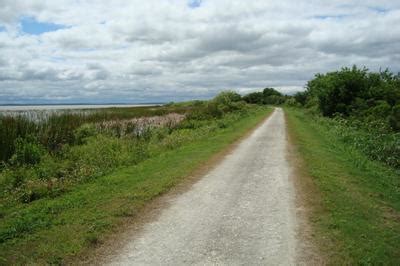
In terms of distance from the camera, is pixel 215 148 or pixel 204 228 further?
pixel 215 148

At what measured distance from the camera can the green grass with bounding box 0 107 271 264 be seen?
5.89m

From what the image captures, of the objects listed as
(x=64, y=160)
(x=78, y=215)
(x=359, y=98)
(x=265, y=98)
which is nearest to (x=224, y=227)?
(x=78, y=215)

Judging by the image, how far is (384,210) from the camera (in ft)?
26.9

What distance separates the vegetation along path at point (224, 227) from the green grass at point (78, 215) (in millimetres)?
687

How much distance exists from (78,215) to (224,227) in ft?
9.60

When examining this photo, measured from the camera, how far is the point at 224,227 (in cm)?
680

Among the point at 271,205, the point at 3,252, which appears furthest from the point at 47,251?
the point at 271,205

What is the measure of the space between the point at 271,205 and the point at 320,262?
281cm

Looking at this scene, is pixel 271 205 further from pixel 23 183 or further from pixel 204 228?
pixel 23 183

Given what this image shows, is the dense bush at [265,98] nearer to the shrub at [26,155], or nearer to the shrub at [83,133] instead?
the shrub at [83,133]

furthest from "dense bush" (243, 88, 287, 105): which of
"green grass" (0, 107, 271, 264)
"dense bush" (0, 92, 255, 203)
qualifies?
"green grass" (0, 107, 271, 264)

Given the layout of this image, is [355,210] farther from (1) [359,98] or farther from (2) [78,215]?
(1) [359,98]

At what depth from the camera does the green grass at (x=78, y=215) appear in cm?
589

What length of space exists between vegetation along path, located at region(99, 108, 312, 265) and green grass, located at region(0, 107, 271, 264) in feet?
2.25
